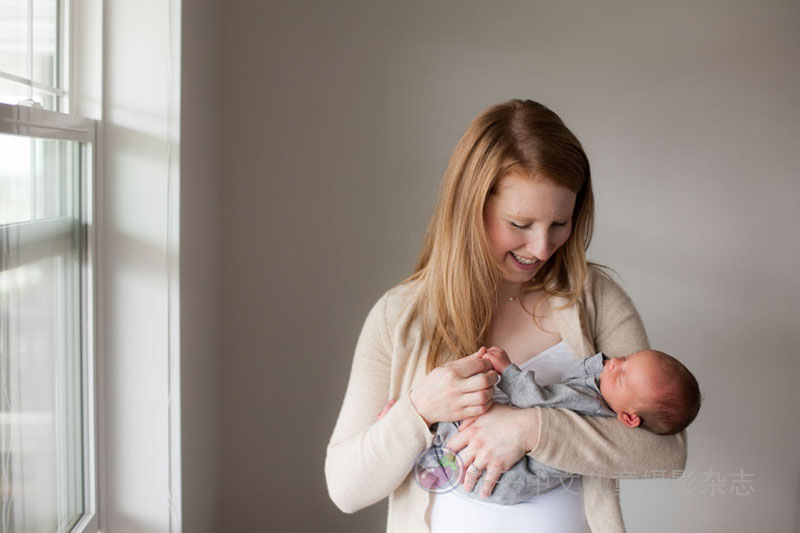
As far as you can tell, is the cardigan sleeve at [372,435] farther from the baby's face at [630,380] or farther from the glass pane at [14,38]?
the glass pane at [14,38]

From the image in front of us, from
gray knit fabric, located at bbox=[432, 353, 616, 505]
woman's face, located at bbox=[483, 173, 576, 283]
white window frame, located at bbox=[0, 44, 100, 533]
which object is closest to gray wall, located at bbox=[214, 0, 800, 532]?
white window frame, located at bbox=[0, 44, 100, 533]

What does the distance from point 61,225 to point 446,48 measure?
1581mm

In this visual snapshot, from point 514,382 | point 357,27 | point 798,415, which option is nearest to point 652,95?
point 357,27

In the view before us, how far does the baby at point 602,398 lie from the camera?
1.54 meters

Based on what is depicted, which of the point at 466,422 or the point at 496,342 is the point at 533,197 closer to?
the point at 496,342

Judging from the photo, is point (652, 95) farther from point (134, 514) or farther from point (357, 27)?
point (134, 514)

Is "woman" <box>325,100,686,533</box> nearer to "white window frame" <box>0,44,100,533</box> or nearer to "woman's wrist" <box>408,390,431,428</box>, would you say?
"woman's wrist" <box>408,390,431,428</box>

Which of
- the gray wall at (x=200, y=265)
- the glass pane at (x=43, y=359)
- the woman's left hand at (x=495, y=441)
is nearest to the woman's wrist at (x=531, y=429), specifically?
the woman's left hand at (x=495, y=441)

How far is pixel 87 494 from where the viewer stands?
75.2 inches

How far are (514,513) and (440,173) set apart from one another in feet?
5.02

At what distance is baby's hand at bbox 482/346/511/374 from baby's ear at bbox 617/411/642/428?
23 centimetres

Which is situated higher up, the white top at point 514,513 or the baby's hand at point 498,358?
the baby's hand at point 498,358

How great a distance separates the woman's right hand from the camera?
1497 mm

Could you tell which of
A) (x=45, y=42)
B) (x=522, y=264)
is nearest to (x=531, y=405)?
(x=522, y=264)
